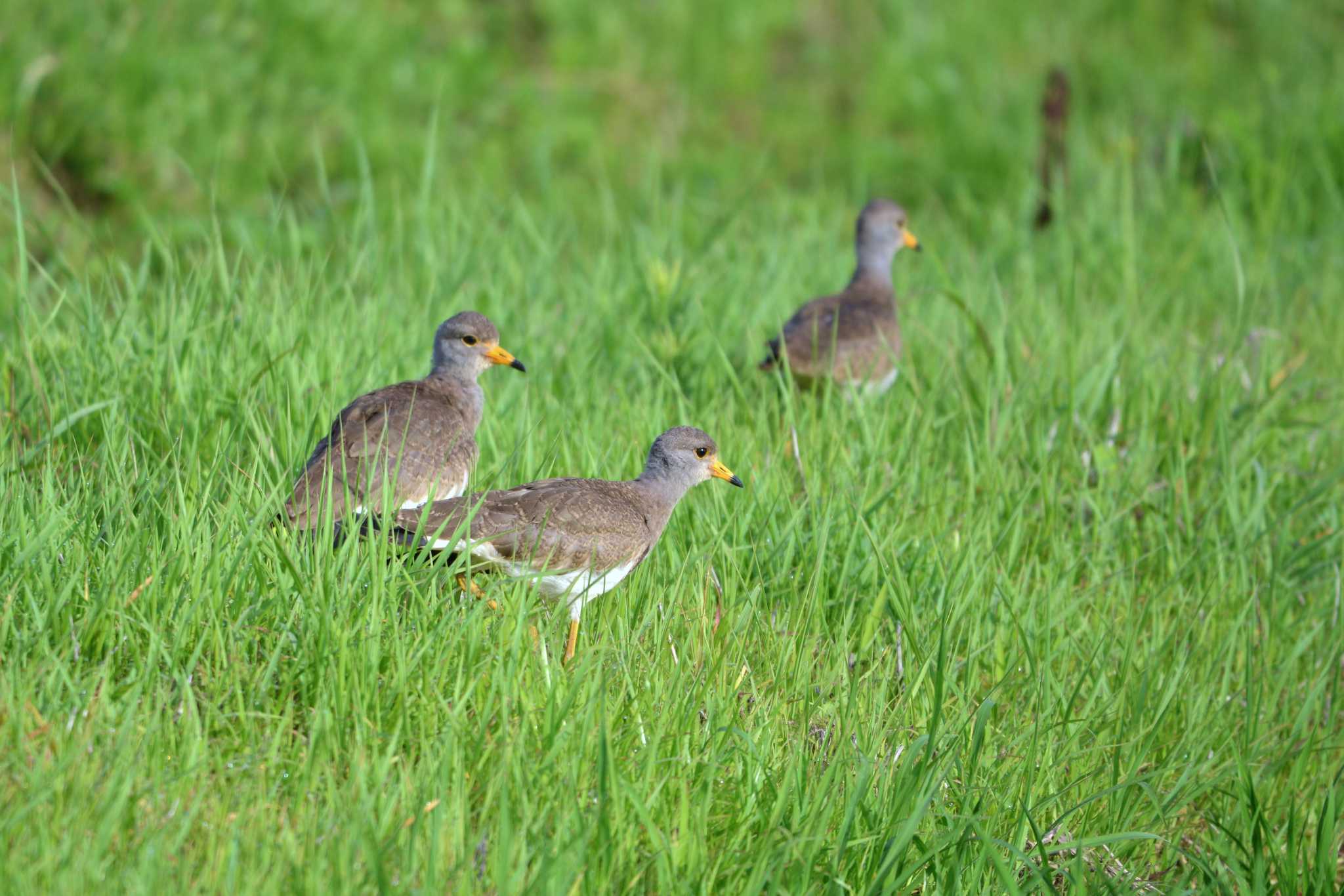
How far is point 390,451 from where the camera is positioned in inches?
187

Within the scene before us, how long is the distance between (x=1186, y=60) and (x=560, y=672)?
35.8ft

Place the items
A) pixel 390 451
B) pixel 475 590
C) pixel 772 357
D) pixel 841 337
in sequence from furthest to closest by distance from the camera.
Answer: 1. pixel 772 357
2. pixel 841 337
3. pixel 390 451
4. pixel 475 590

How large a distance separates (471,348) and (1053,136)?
534cm

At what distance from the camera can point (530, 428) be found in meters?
5.08

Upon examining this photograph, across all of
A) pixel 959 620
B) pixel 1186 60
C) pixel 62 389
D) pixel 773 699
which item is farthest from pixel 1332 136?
pixel 62 389

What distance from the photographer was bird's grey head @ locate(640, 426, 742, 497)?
4.85 meters

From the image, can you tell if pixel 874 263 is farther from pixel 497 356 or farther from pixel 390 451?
pixel 390 451

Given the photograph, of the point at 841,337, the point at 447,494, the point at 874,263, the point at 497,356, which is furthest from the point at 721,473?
the point at 874,263

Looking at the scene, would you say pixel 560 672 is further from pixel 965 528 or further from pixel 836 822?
pixel 965 528

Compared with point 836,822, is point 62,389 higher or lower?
higher

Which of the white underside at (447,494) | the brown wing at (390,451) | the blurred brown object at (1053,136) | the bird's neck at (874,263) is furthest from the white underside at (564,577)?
the blurred brown object at (1053,136)

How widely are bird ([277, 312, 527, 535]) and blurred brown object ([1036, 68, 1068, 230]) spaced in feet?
16.6

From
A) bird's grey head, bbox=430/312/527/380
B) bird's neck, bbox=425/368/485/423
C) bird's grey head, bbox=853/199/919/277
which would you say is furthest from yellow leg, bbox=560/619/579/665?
bird's grey head, bbox=853/199/919/277

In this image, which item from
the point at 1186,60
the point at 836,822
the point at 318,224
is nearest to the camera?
the point at 836,822
